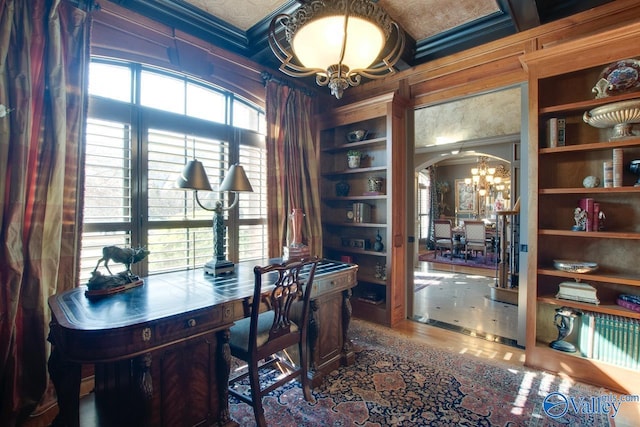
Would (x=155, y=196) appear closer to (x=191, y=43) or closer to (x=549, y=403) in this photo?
(x=191, y=43)

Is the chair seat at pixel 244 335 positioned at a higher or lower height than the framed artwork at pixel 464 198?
lower

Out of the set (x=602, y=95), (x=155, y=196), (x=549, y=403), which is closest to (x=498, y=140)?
(x=602, y=95)

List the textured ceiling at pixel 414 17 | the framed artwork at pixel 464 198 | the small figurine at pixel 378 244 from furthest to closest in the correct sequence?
the framed artwork at pixel 464 198, the small figurine at pixel 378 244, the textured ceiling at pixel 414 17

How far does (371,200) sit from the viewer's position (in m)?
3.84

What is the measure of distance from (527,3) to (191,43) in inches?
110

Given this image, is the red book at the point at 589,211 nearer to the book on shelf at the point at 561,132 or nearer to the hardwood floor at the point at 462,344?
the book on shelf at the point at 561,132

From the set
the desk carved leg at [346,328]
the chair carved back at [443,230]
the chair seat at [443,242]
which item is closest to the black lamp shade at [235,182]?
the desk carved leg at [346,328]

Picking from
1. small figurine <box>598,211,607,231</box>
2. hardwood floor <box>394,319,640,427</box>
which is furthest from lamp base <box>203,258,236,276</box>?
small figurine <box>598,211,607,231</box>

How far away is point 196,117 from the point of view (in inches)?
113

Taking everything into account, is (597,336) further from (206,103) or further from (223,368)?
(206,103)

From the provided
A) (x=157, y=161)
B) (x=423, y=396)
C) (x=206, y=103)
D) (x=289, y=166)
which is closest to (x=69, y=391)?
(x=157, y=161)

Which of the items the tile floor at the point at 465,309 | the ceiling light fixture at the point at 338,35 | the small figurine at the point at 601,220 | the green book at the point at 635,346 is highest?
the ceiling light fixture at the point at 338,35

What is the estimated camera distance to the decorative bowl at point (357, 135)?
3.70 meters

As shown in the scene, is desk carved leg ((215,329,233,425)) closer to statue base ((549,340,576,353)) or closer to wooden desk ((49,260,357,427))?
wooden desk ((49,260,357,427))
